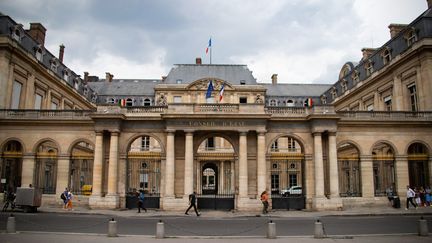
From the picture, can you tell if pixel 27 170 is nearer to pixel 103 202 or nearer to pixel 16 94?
pixel 103 202

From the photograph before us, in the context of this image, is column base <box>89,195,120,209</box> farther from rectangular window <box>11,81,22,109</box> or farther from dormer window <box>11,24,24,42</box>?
dormer window <box>11,24,24,42</box>

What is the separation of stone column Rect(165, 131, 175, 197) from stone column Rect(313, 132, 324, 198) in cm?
938

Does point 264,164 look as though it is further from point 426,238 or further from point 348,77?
point 348,77

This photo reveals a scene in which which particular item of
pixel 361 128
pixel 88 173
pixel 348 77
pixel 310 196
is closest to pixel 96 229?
pixel 310 196

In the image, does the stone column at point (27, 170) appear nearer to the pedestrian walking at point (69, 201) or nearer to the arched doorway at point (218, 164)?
the pedestrian walking at point (69, 201)

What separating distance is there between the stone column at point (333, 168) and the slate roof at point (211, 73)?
922 inches

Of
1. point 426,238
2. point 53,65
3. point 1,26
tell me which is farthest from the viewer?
point 53,65

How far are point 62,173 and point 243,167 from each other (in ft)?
40.7

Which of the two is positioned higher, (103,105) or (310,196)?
(103,105)

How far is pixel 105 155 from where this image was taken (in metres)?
24.2

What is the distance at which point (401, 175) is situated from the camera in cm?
2448

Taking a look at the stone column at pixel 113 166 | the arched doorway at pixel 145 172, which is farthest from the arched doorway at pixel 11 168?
the arched doorway at pixel 145 172

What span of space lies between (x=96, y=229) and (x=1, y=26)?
22541mm

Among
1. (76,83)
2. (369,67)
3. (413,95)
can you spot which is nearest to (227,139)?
(413,95)
